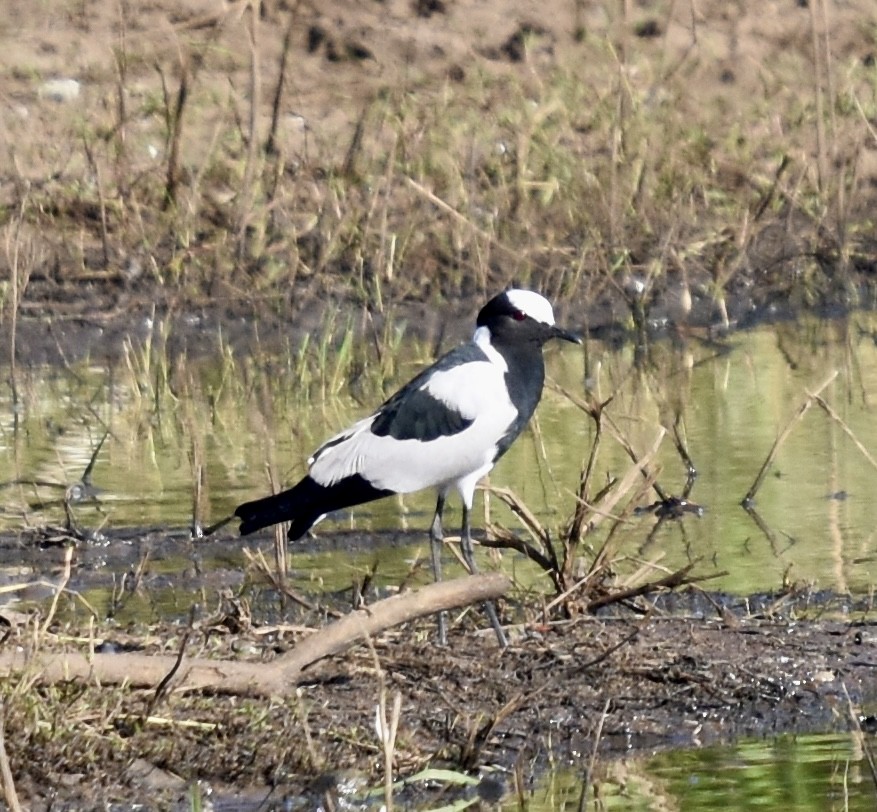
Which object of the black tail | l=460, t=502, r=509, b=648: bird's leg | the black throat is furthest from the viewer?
the black throat

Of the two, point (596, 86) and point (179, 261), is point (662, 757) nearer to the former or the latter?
point (179, 261)

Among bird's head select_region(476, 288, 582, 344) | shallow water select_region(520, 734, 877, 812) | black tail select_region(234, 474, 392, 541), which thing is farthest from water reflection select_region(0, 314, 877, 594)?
shallow water select_region(520, 734, 877, 812)

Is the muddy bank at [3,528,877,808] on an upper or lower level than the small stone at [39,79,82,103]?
lower

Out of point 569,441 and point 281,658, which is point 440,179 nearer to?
point 569,441

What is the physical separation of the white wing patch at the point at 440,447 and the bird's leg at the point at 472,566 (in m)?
0.16

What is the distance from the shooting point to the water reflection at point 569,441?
22.9 ft

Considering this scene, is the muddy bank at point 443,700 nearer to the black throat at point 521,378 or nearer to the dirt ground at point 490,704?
the dirt ground at point 490,704

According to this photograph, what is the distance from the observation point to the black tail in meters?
5.88

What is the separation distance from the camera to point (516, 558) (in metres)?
6.81

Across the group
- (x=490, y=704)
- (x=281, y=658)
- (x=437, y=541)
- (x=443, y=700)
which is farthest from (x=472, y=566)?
(x=281, y=658)

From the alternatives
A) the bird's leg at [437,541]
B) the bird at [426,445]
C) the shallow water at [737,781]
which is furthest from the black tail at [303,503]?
the shallow water at [737,781]

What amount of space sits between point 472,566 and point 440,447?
0.34 meters

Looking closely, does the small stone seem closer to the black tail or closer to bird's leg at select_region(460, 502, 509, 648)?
bird's leg at select_region(460, 502, 509, 648)

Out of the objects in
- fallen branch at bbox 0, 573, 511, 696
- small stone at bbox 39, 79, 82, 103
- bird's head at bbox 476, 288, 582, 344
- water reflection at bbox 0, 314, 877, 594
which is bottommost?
water reflection at bbox 0, 314, 877, 594
